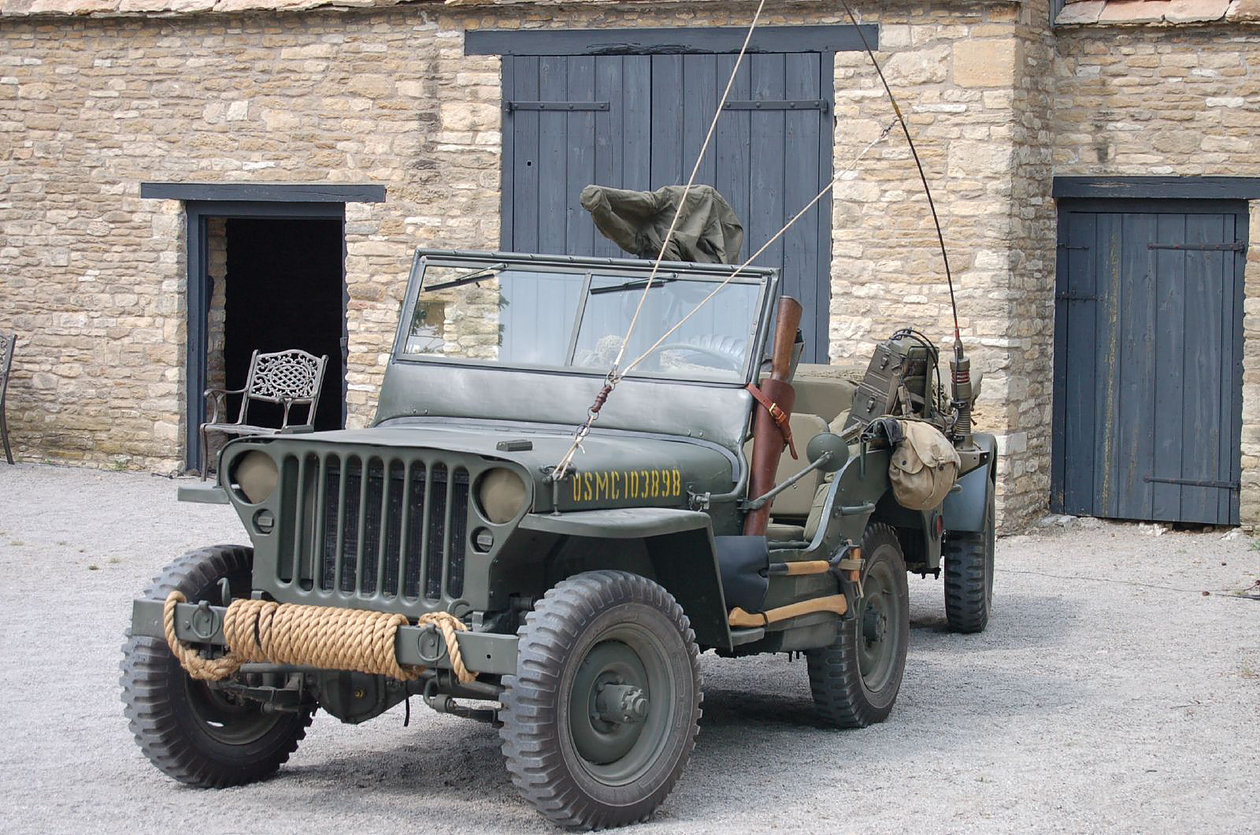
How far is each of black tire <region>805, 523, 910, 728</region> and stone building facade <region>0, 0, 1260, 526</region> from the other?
15.0 feet

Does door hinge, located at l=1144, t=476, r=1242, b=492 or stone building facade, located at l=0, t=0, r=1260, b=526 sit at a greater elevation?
stone building facade, located at l=0, t=0, r=1260, b=526

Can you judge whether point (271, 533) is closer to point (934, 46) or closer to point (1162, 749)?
point (1162, 749)

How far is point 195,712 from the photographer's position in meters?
4.96

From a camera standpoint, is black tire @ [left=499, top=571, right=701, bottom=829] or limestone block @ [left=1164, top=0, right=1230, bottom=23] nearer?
black tire @ [left=499, top=571, right=701, bottom=829]

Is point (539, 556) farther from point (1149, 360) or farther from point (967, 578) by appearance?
point (1149, 360)

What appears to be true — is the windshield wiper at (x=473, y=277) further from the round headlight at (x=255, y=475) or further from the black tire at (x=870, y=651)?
the black tire at (x=870, y=651)

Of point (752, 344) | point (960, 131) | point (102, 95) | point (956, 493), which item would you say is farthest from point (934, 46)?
point (102, 95)

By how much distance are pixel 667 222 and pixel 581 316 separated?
1.14 m

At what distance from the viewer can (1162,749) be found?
5.71 m

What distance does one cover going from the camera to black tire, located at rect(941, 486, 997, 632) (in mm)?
7953

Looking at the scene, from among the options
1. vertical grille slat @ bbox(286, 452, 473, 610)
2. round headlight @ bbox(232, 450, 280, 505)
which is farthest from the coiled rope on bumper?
round headlight @ bbox(232, 450, 280, 505)

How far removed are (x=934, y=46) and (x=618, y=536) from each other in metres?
7.05

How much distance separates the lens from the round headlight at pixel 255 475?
16.1 feet

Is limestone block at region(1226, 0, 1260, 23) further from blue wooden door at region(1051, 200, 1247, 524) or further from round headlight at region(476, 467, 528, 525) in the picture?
round headlight at region(476, 467, 528, 525)
